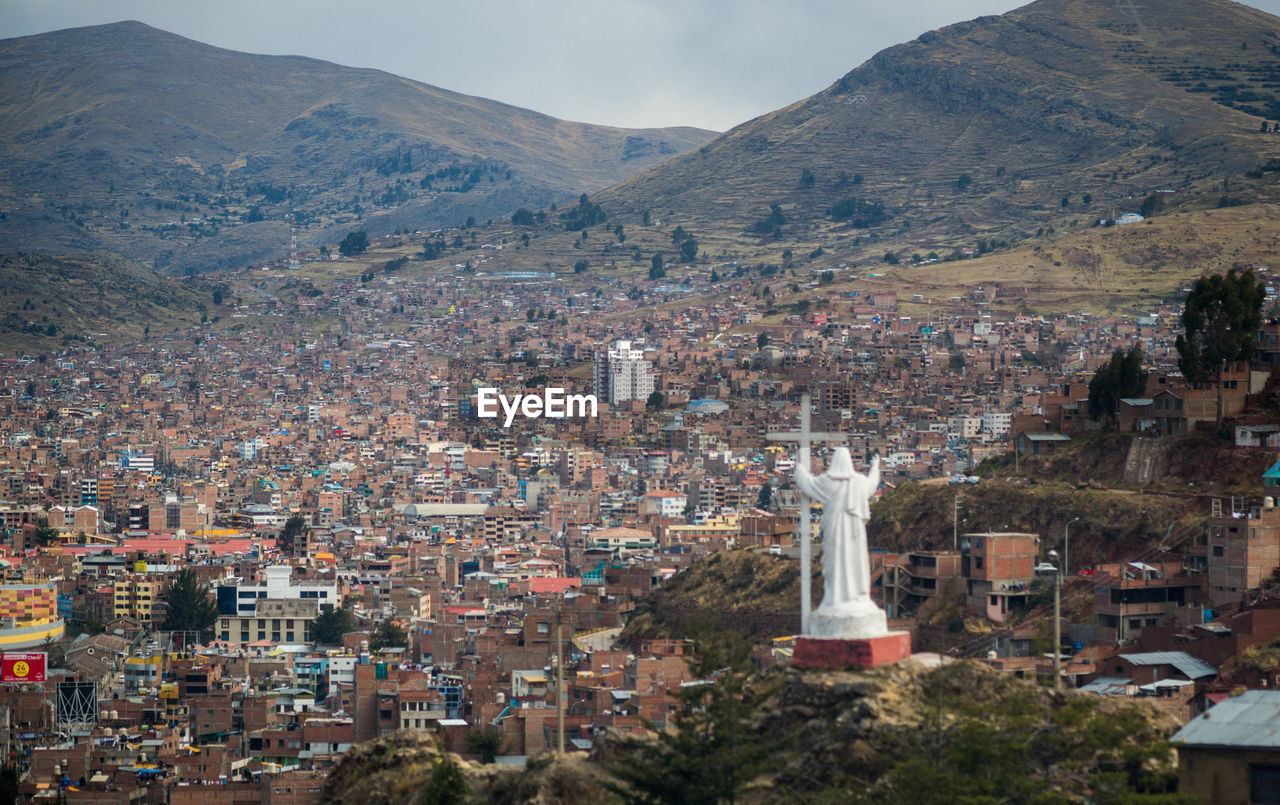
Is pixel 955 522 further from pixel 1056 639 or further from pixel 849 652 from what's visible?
pixel 849 652

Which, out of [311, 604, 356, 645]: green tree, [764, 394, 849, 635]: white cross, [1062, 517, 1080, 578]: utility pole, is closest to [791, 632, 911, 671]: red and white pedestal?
[764, 394, 849, 635]: white cross

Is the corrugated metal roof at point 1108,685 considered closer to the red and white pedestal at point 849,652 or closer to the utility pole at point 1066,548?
the utility pole at point 1066,548

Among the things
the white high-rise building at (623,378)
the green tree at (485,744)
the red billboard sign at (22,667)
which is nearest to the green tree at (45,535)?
the red billboard sign at (22,667)

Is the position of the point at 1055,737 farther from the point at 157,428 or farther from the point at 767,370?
the point at 157,428

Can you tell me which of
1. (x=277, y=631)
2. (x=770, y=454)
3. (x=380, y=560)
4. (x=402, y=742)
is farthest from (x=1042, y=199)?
(x=402, y=742)

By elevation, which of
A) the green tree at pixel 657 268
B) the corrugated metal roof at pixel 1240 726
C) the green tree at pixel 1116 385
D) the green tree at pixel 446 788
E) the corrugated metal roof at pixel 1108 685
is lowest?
the corrugated metal roof at pixel 1108 685

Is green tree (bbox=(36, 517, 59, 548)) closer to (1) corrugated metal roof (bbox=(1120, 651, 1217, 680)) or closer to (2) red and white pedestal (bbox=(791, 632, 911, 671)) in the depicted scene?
(1) corrugated metal roof (bbox=(1120, 651, 1217, 680))

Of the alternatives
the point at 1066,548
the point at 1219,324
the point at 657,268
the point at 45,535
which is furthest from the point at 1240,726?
the point at 657,268
